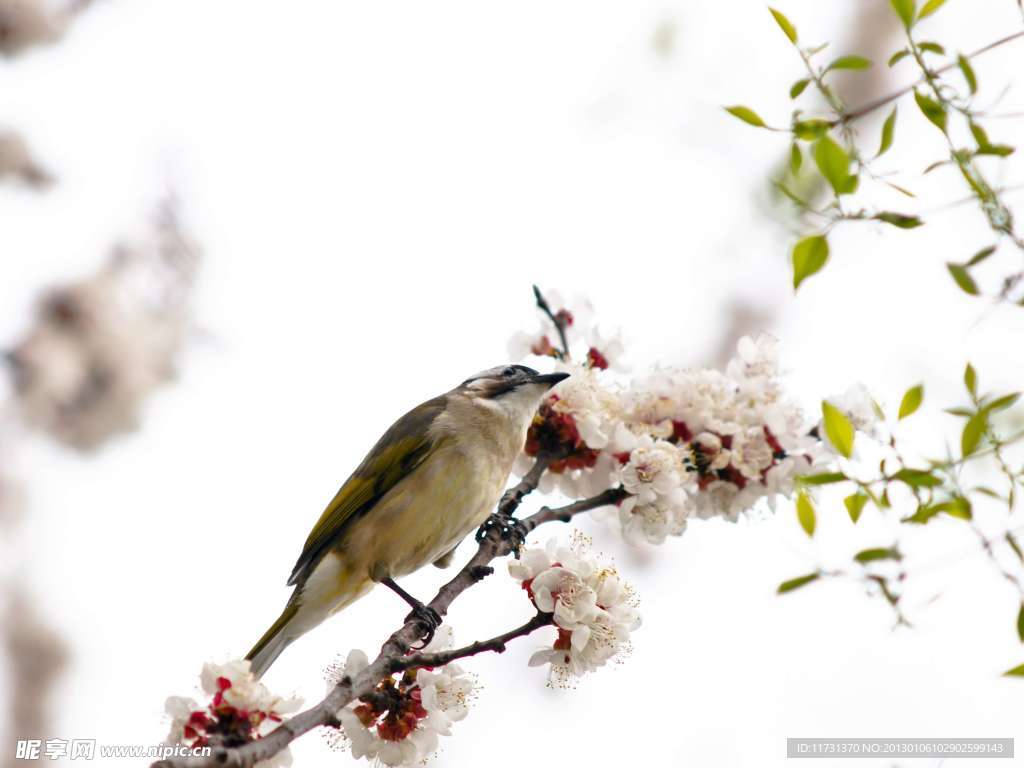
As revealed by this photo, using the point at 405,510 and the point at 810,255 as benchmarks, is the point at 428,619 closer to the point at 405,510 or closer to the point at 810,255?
the point at 405,510

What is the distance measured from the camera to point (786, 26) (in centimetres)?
242

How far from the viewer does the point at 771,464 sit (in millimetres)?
3906

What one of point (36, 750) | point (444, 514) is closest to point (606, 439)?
point (444, 514)

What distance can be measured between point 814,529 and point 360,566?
237 cm

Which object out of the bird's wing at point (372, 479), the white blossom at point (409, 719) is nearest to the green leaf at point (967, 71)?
the white blossom at point (409, 719)

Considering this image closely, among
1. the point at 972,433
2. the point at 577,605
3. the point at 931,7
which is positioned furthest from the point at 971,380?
the point at 577,605

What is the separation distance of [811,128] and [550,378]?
2155mm

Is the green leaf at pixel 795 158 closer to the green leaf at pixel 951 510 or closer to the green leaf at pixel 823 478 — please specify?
the green leaf at pixel 823 478

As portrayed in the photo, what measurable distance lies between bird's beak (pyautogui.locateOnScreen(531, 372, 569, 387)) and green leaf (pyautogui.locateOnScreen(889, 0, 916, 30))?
7.09ft

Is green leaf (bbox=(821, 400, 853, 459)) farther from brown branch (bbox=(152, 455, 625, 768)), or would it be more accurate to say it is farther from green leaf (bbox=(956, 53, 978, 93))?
brown branch (bbox=(152, 455, 625, 768))

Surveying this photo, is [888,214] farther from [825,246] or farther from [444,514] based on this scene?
[444,514]

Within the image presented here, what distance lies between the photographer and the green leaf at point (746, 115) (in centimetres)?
235

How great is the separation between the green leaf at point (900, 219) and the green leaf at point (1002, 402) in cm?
39

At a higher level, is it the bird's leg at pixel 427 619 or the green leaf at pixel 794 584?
the bird's leg at pixel 427 619
